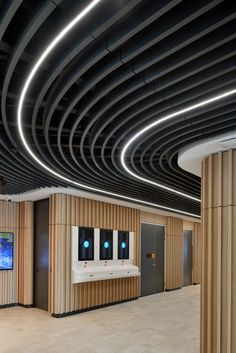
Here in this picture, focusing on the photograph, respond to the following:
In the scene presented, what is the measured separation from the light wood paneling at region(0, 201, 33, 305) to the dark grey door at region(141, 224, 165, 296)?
15.9 ft

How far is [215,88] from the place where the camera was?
3.46m

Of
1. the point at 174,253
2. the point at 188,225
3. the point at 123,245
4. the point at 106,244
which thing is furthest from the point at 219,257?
the point at 188,225

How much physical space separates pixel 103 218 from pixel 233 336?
7481 millimetres

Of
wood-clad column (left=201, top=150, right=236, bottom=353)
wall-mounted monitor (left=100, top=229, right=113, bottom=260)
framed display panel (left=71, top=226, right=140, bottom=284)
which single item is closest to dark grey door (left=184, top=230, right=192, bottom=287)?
framed display panel (left=71, top=226, right=140, bottom=284)

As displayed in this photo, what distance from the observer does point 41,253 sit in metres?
11.3

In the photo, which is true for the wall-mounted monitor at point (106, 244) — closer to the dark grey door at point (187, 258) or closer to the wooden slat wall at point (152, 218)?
the wooden slat wall at point (152, 218)

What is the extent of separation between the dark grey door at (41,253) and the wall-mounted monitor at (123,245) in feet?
8.86

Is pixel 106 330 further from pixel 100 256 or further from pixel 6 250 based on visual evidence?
pixel 6 250

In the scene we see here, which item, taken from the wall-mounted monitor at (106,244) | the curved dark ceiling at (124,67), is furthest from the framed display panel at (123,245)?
the curved dark ceiling at (124,67)

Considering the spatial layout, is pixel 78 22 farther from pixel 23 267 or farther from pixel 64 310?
pixel 23 267

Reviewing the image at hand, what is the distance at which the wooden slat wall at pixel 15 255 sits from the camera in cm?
1120

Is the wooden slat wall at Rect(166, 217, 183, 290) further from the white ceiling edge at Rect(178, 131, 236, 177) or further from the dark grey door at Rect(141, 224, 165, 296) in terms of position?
the white ceiling edge at Rect(178, 131, 236, 177)

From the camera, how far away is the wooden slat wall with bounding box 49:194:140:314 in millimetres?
10133

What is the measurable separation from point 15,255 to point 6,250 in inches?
16.5
